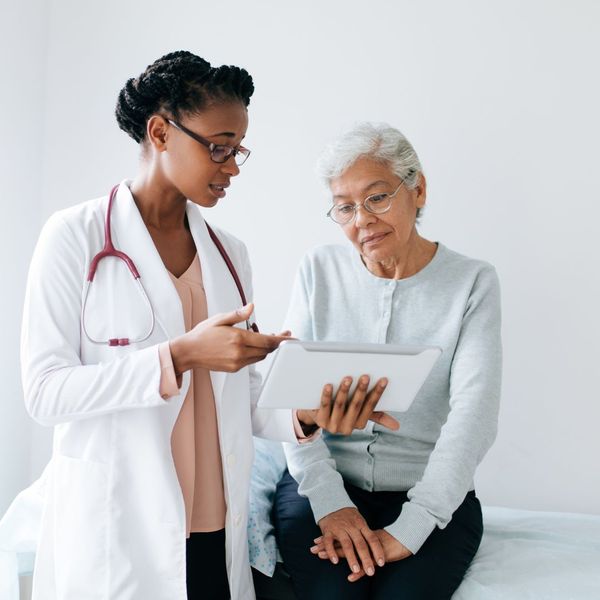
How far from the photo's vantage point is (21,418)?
255 centimetres

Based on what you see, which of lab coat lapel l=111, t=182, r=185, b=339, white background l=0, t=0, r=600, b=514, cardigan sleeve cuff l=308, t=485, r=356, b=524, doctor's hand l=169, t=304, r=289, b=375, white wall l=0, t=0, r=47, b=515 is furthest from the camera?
white wall l=0, t=0, r=47, b=515

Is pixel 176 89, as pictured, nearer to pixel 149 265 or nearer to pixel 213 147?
pixel 213 147

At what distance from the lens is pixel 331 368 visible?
133 centimetres

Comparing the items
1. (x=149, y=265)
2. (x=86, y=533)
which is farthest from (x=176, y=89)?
(x=86, y=533)

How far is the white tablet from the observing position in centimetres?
127

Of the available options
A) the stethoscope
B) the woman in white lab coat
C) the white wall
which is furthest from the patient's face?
the white wall

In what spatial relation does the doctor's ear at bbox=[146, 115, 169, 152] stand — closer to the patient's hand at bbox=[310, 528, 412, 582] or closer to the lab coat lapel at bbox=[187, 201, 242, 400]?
the lab coat lapel at bbox=[187, 201, 242, 400]

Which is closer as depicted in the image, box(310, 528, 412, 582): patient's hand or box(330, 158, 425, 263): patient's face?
box(310, 528, 412, 582): patient's hand

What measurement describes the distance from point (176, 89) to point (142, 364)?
530 mm

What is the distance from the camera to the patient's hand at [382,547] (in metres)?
1.47

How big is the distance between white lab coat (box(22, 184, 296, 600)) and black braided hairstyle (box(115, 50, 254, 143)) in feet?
0.78

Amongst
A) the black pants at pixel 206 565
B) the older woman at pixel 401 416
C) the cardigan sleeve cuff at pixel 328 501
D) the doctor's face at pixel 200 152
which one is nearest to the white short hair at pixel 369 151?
the older woman at pixel 401 416

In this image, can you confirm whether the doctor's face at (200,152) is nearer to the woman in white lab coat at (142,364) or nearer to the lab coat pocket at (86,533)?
the woman in white lab coat at (142,364)

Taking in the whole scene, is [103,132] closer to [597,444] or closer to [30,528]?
[30,528]
